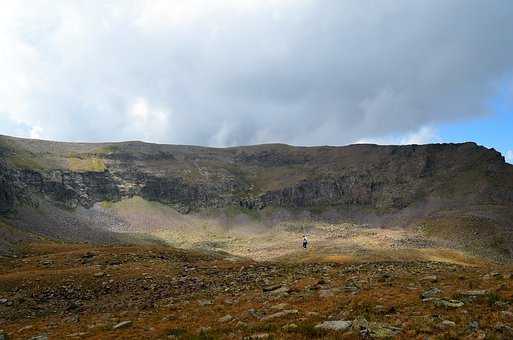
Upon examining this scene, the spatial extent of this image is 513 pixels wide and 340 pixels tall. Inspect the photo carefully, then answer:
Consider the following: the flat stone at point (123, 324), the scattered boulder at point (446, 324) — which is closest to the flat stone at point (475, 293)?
the scattered boulder at point (446, 324)

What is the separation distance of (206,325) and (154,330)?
2.60 metres

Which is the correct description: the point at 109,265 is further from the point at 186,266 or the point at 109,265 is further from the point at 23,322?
the point at 23,322

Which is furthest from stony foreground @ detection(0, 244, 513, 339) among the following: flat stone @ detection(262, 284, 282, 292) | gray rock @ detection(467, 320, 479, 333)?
flat stone @ detection(262, 284, 282, 292)

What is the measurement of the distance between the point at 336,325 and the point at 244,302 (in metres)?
10.0

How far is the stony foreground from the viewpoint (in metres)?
18.0

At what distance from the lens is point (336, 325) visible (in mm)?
17797

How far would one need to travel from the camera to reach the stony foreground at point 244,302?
58.9ft

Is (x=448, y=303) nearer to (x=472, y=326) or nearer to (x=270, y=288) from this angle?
(x=472, y=326)

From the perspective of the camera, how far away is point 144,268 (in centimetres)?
4394

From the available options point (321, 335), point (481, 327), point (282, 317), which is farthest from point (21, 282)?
point (481, 327)

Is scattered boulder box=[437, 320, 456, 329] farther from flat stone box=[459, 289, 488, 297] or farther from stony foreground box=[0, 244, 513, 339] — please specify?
flat stone box=[459, 289, 488, 297]

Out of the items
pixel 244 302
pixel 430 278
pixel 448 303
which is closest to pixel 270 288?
pixel 244 302

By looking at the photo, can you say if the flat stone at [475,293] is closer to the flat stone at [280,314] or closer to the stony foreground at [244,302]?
the stony foreground at [244,302]

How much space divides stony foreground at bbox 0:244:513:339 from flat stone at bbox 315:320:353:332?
0.04 m
